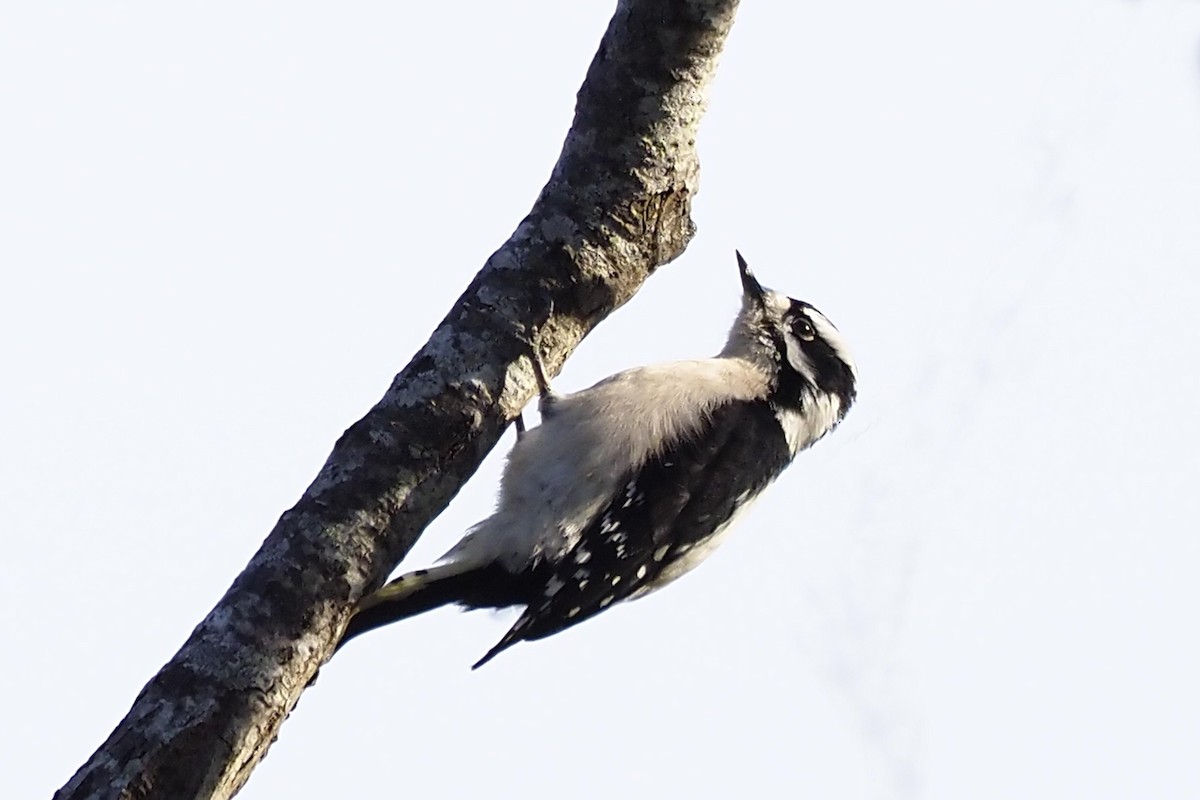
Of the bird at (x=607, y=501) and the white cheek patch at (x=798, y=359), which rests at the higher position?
the white cheek patch at (x=798, y=359)

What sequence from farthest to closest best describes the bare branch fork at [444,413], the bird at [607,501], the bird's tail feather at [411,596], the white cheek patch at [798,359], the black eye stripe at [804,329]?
1. the black eye stripe at [804,329]
2. the white cheek patch at [798,359]
3. the bird at [607,501]
4. the bird's tail feather at [411,596]
5. the bare branch fork at [444,413]

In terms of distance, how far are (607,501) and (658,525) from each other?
0.66 feet

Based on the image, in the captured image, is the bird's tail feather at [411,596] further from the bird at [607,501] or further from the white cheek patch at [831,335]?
the white cheek patch at [831,335]

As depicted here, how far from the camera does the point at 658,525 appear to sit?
16.1ft

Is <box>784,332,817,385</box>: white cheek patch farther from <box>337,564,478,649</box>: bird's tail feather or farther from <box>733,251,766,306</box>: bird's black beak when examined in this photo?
<box>337,564,478,649</box>: bird's tail feather

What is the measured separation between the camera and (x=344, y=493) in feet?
11.8

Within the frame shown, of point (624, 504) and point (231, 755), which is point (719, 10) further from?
point (231, 755)

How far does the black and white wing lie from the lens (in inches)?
191

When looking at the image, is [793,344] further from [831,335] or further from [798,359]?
[831,335]

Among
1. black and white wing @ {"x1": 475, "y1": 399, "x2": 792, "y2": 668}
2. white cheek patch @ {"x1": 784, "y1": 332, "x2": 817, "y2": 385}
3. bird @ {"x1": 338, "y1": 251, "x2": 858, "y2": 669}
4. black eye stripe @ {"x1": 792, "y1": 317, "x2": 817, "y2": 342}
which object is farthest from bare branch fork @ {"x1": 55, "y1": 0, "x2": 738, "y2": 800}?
black eye stripe @ {"x1": 792, "y1": 317, "x2": 817, "y2": 342}

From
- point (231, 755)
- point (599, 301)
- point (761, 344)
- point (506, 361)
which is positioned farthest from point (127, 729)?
point (761, 344)

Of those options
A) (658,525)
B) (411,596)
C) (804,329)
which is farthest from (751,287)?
(411,596)

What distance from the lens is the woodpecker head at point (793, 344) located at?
19.2 feet

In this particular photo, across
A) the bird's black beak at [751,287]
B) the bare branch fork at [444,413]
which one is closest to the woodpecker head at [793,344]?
the bird's black beak at [751,287]
